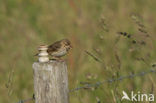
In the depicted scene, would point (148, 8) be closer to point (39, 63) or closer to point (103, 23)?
point (103, 23)

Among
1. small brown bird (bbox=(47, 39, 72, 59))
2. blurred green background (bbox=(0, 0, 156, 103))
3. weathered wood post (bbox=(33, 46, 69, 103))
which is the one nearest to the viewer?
weathered wood post (bbox=(33, 46, 69, 103))

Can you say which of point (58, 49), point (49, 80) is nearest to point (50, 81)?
point (49, 80)

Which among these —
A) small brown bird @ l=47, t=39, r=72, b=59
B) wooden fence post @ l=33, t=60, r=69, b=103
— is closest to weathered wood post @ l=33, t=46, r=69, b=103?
wooden fence post @ l=33, t=60, r=69, b=103

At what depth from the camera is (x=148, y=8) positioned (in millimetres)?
8344

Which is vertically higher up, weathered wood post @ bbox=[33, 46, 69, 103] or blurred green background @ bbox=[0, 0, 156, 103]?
blurred green background @ bbox=[0, 0, 156, 103]

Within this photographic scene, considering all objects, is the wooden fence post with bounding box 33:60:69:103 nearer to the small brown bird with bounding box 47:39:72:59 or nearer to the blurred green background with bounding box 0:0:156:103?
the small brown bird with bounding box 47:39:72:59

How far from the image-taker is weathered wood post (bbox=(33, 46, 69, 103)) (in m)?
3.23

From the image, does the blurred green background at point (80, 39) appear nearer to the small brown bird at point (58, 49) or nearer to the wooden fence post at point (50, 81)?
the small brown bird at point (58, 49)

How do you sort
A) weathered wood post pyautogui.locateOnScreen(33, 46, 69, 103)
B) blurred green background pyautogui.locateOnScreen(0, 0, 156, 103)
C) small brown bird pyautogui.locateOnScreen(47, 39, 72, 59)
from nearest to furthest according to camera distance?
weathered wood post pyautogui.locateOnScreen(33, 46, 69, 103)
small brown bird pyautogui.locateOnScreen(47, 39, 72, 59)
blurred green background pyautogui.locateOnScreen(0, 0, 156, 103)

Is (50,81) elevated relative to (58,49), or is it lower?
lower

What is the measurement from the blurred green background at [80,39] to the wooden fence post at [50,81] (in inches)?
37.4

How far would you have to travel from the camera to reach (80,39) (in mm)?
7160

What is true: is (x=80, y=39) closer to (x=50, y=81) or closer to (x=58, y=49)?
(x=58, y=49)

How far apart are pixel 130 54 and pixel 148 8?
79.4 inches
